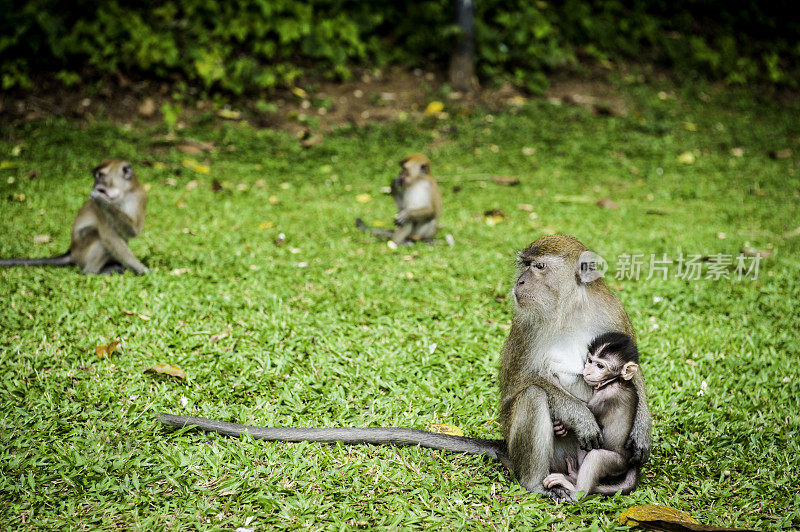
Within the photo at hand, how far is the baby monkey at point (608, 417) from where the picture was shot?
254cm

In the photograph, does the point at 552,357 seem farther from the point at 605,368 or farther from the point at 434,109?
the point at 434,109

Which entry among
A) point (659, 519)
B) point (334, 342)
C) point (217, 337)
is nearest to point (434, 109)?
point (334, 342)

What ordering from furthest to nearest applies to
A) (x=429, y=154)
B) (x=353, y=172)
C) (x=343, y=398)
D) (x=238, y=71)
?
(x=238, y=71), (x=429, y=154), (x=353, y=172), (x=343, y=398)

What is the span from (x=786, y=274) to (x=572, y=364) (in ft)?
11.8

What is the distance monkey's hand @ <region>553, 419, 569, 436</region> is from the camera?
8.44 ft

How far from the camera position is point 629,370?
2.54m

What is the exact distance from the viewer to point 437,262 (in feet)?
17.9

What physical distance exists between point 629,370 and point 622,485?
60cm

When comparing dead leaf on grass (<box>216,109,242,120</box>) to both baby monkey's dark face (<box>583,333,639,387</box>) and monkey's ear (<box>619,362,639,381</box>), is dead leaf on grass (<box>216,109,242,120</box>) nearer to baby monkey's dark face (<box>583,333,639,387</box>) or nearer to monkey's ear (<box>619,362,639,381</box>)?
baby monkey's dark face (<box>583,333,639,387</box>)

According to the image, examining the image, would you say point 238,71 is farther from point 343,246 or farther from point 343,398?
point 343,398

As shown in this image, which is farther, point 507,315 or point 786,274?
point 786,274

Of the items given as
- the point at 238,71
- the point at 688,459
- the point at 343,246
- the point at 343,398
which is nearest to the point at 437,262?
the point at 343,246

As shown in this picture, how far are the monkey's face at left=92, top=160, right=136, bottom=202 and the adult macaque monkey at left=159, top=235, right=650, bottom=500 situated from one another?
3438 millimetres

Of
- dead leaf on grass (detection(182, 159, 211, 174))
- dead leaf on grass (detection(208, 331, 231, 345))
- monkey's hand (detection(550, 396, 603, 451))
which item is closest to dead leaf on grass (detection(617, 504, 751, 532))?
monkey's hand (detection(550, 396, 603, 451))
